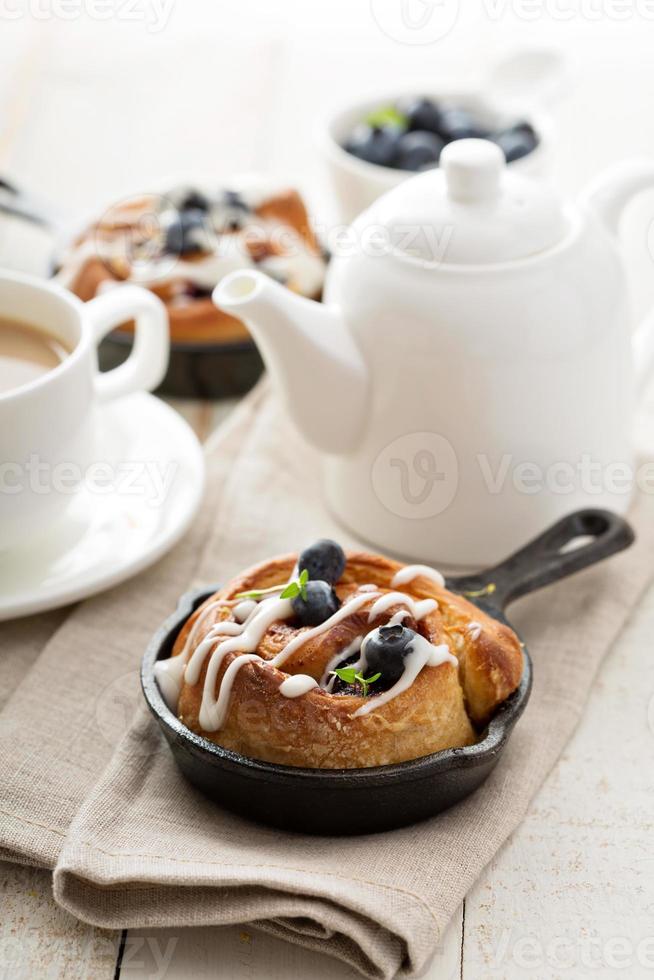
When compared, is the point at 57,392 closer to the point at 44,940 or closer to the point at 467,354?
the point at 467,354

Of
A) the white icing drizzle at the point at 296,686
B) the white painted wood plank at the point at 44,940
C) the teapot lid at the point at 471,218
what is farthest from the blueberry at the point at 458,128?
the white painted wood plank at the point at 44,940

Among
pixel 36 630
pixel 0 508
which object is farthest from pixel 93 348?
pixel 36 630

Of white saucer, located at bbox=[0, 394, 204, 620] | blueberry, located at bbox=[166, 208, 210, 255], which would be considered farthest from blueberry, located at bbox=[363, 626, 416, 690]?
blueberry, located at bbox=[166, 208, 210, 255]

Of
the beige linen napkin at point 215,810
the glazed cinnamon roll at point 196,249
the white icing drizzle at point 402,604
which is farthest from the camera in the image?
the glazed cinnamon roll at point 196,249

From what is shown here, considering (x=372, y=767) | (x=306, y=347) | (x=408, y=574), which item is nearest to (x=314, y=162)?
(x=306, y=347)

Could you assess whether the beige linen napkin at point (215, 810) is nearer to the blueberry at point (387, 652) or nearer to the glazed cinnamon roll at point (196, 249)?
the blueberry at point (387, 652)
